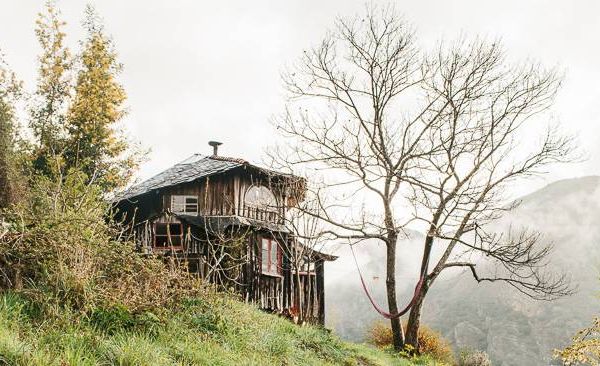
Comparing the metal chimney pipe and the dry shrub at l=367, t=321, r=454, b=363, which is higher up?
the metal chimney pipe

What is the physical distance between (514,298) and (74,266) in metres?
82.8

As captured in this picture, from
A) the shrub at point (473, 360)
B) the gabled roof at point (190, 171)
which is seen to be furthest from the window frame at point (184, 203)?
the shrub at point (473, 360)

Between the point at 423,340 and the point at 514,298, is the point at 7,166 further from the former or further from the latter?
the point at 514,298

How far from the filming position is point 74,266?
6820mm

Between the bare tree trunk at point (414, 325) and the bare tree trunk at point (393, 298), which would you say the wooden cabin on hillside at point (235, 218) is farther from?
the bare tree trunk at point (414, 325)

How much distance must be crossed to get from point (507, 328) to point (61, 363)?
76.6 metres

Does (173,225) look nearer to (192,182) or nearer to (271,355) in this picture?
(192,182)

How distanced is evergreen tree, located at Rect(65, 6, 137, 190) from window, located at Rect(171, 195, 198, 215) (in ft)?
11.9

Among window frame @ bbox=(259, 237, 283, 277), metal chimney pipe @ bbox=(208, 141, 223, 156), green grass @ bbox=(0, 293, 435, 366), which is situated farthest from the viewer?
metal chimney pipe @ bbox=(208, 141, 223, 156)

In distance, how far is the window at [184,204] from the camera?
21797mm

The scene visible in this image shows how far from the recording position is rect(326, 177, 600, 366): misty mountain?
70.9 metres

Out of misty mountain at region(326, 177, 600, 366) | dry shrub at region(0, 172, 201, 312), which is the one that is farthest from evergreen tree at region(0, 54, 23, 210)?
misty mountain at region(326, 177, 600, 366)

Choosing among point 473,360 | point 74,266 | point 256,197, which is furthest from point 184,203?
point 74,266

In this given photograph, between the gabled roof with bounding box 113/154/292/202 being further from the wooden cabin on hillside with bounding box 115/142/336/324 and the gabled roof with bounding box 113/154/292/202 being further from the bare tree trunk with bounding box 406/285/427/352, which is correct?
the bare tree trunk with bounding box 406/285/427/352
